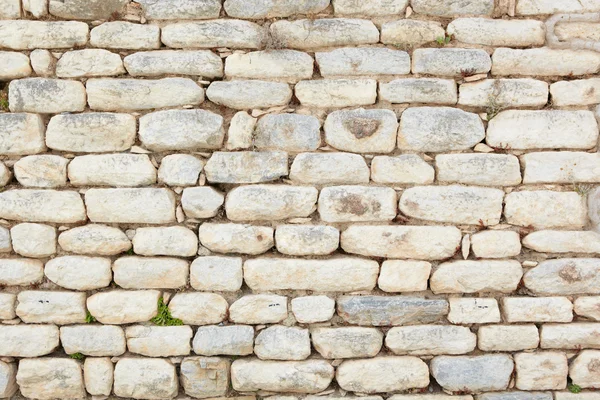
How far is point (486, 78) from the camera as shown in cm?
312

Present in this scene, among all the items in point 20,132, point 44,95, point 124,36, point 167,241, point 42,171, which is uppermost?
point 124,36

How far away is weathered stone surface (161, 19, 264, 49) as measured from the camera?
306 centimetres

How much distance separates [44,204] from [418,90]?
2274 mm

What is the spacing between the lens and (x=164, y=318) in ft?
10.0

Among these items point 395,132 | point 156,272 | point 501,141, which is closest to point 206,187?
point 156,272

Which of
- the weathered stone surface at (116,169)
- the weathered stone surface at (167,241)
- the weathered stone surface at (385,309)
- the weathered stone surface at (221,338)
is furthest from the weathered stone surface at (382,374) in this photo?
the weathered stone surface at (116,169)

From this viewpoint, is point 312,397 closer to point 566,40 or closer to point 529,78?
point 529,78

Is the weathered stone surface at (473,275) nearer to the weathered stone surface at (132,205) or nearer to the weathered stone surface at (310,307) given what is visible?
the weathered stone surface at (310,307)

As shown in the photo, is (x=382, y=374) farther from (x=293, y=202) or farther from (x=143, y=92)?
(x=143, y=92)

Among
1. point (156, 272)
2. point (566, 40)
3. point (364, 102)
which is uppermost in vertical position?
point (566, 40)

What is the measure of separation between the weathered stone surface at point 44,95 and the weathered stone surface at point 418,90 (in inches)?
70.7

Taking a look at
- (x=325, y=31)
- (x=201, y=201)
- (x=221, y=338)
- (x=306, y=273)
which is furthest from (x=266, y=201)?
(x=325, y=31)

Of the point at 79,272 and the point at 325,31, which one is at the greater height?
the point at 325,31

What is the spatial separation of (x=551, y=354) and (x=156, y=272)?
2368 mm
